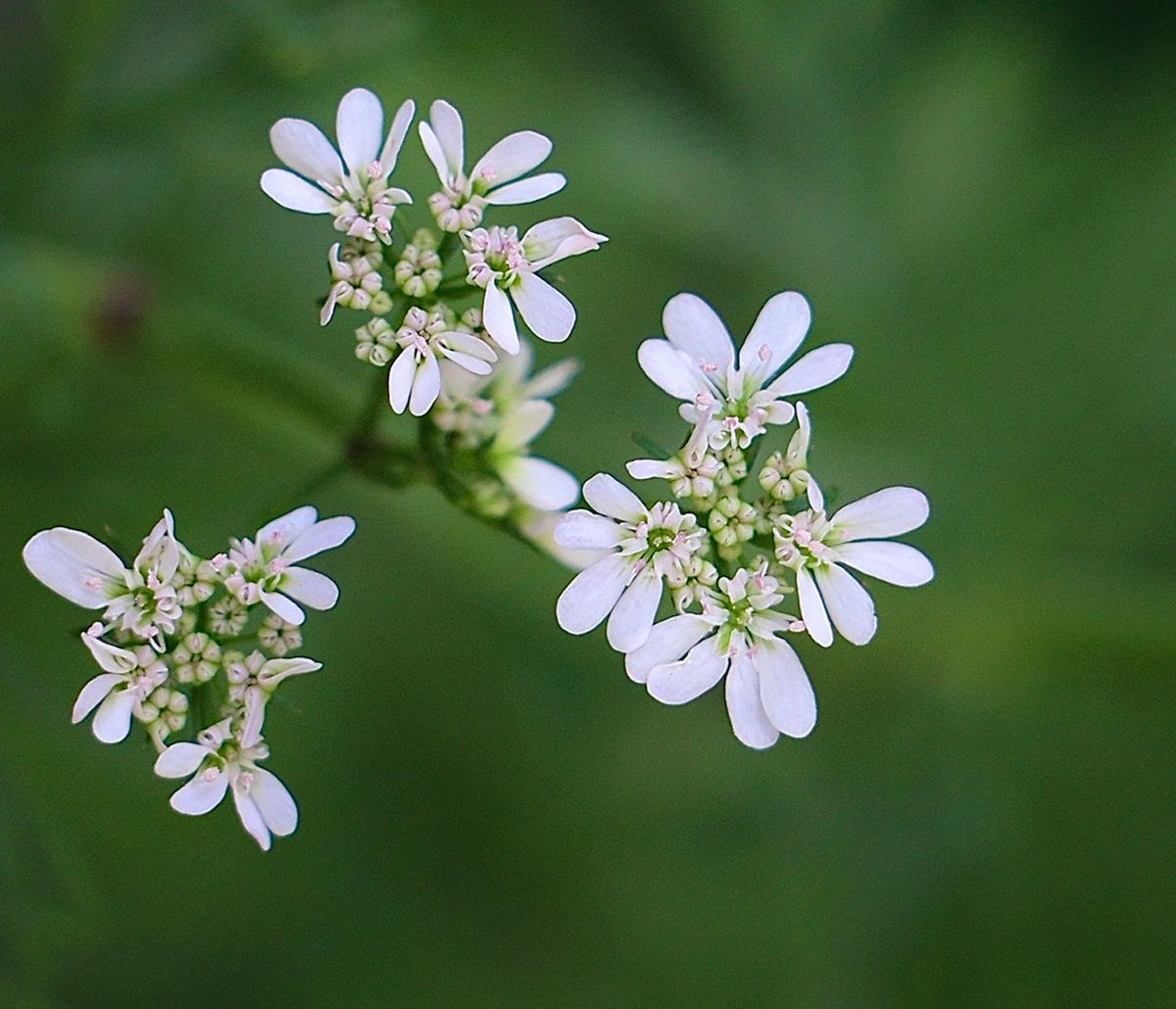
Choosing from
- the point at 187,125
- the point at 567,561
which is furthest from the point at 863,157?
the point at 567,561

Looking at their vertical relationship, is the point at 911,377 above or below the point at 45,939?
above

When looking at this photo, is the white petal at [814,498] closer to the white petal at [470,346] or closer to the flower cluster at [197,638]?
the white petal at [470,346]

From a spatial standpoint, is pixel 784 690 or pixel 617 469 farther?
pixel 617 469

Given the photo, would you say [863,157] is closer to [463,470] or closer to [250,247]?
[250,247]

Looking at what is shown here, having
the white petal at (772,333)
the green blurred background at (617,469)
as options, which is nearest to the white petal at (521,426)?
the white petal at (772,333)

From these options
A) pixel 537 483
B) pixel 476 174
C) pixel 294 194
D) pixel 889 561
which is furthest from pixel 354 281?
pixel 889 561

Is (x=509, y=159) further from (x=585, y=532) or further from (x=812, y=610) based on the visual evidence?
(x=812, y=610)
